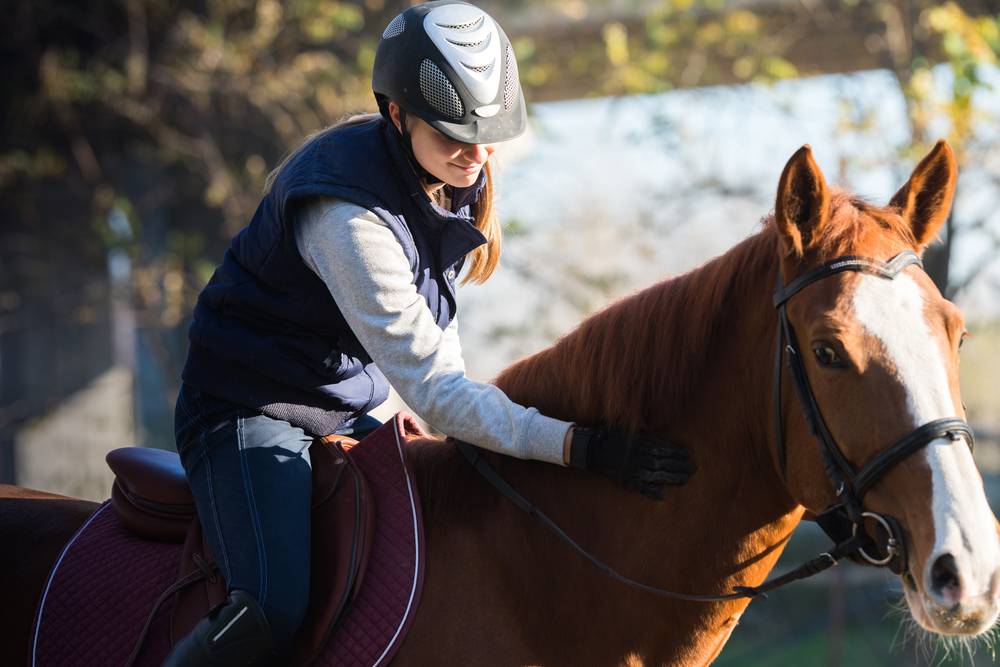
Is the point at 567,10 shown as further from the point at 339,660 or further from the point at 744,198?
the point at 339,660

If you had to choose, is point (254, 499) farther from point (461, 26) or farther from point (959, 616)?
point (959, 616)

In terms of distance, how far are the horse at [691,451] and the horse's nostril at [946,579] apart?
195 millimetres

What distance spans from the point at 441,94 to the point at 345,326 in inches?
25.4

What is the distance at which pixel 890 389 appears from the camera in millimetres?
1860

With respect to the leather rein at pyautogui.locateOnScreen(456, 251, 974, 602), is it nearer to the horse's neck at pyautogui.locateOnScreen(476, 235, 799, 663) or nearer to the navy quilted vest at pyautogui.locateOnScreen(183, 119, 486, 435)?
the horse's neck at pyautogui.locateOnScreen(476, 235, 799, 663)

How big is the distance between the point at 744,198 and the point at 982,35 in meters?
1.99

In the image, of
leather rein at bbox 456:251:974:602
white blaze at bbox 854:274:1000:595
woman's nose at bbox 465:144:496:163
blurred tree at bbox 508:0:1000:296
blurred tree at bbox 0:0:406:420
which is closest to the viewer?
white blaze at bbox 854:274:1000:595

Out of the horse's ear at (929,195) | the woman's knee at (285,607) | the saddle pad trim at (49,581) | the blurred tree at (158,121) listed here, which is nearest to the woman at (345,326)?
the woman's knee at (285,607)

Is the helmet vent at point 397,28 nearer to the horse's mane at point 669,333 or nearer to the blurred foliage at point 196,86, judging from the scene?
the horse's mane at point 669,333

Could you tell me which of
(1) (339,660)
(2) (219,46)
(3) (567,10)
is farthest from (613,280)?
(1) (339,660)

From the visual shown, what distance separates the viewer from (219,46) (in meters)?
8.21

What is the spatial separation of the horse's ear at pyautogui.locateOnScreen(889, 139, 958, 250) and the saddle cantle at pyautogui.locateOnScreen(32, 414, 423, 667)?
138 cm

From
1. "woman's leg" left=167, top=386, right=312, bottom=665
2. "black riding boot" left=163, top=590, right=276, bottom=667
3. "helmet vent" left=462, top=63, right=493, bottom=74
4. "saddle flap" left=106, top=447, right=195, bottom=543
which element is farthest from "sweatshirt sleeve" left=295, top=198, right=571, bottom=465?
"saddle flap" left=106, top=447, right=195, bottom=543

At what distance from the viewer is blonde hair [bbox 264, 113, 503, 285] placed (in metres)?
2.60
